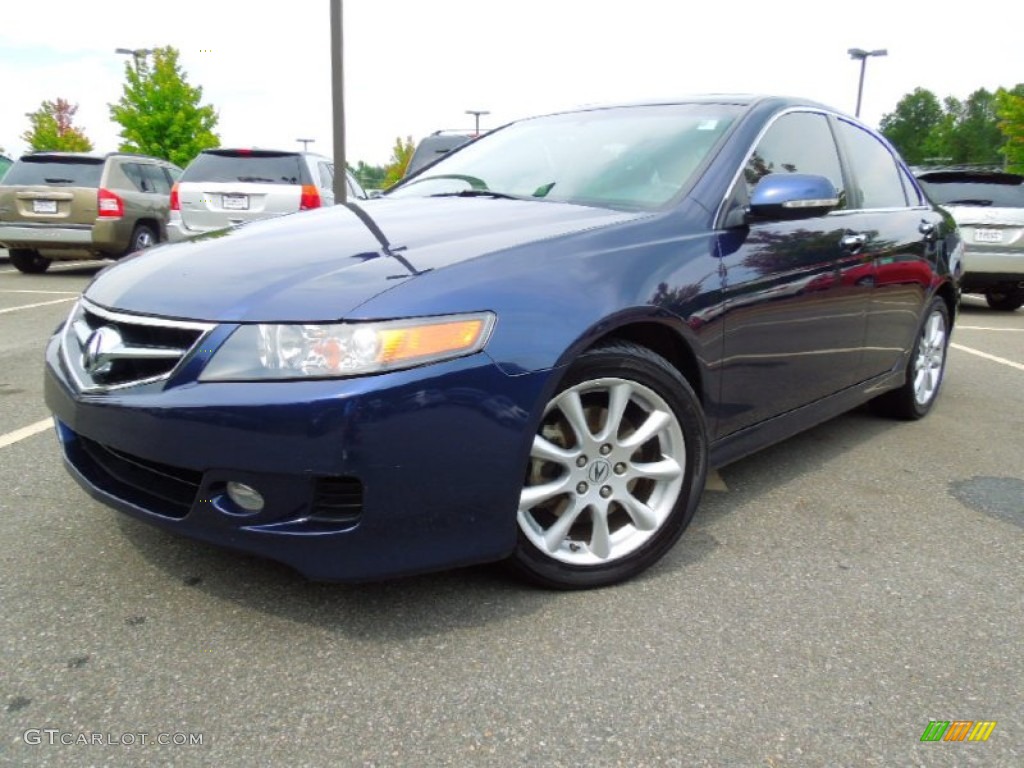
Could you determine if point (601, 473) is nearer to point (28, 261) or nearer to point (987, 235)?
point (987, 235)

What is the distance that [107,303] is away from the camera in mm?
2402

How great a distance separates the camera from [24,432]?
3844mm

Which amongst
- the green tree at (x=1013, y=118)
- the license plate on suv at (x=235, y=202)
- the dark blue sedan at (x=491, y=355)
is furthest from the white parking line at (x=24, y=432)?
the green tree at (x=1013, y=118)

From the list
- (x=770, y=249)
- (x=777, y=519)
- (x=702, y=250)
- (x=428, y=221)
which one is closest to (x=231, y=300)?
(x=428, y=221)

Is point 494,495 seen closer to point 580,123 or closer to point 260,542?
point 260,542

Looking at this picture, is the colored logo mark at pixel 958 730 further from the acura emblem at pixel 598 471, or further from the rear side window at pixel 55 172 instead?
the rear side window at pixel 55 172

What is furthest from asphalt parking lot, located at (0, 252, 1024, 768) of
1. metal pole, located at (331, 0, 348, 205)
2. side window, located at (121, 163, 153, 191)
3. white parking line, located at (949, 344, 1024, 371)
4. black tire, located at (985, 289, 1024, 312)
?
side window, located at (121, 163, 153, 191)

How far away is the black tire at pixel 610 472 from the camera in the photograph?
2.33m

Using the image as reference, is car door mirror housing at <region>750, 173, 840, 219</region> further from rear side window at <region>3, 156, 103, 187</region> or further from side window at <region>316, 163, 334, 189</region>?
rear side window at <region>3, 156, 103, 187</region>

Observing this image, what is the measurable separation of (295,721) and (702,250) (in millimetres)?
1787

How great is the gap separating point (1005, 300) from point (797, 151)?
8.56 metres

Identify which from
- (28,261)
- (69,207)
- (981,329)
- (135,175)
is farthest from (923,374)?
(28,261)

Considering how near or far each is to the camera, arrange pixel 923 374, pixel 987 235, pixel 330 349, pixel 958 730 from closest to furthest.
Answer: pixel 958 730, pixel 330 349, pixel 923 374, pixel 987 235

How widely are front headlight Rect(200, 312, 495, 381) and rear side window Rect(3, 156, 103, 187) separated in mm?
10020
